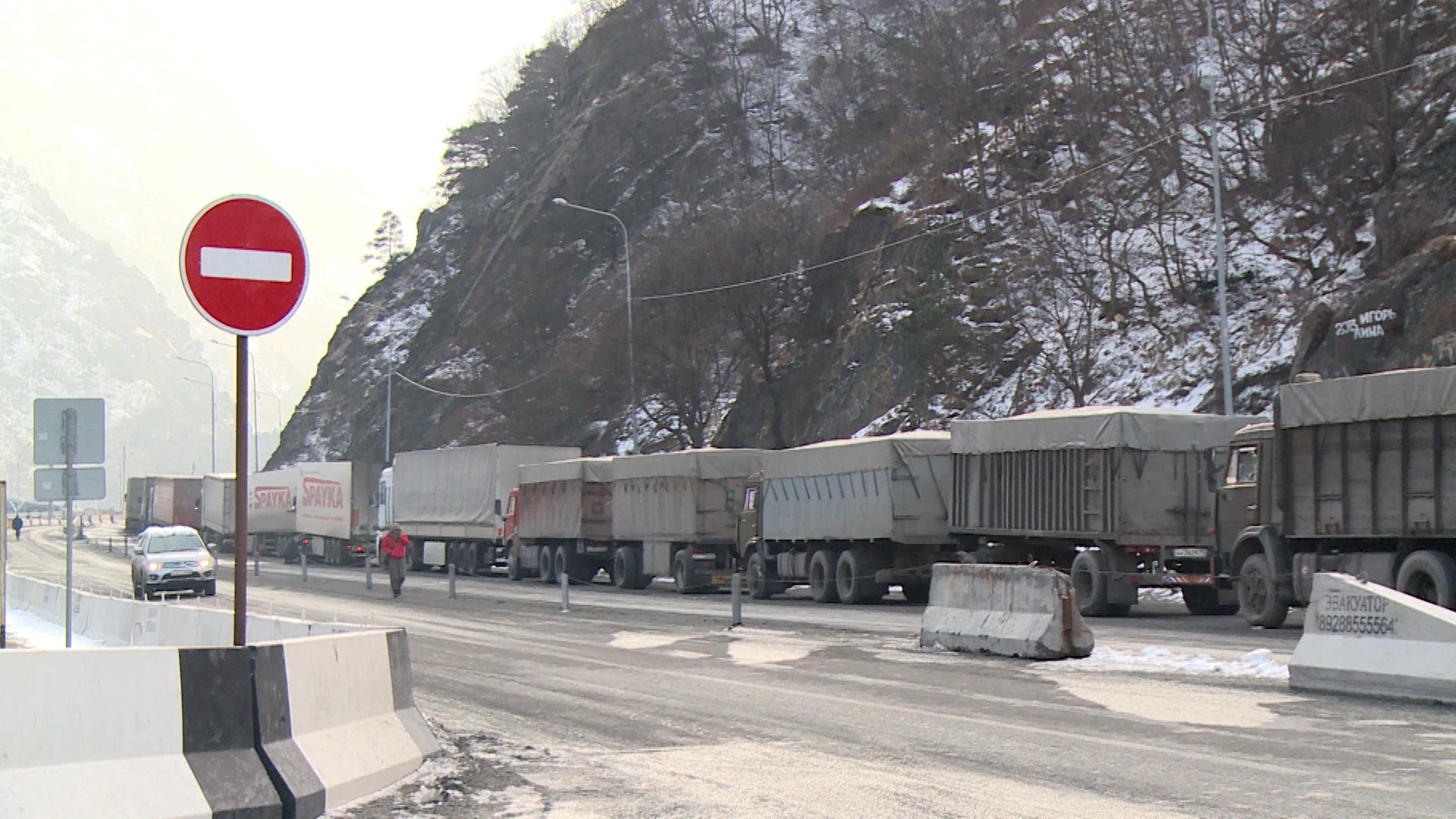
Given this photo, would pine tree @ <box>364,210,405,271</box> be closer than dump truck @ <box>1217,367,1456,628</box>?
Result: No

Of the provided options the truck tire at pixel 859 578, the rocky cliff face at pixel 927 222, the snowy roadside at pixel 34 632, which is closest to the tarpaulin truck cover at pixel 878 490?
the truck tire at pixel 859 578

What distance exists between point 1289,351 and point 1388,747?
29294mm

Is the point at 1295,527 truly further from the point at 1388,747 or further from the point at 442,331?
the point at 442,331

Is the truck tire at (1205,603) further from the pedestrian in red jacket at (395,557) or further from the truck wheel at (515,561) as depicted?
the truck wheel at (515,561)

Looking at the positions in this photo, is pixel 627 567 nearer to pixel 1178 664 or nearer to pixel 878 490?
pixel 878 490

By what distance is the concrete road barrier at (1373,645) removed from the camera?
35.8ft

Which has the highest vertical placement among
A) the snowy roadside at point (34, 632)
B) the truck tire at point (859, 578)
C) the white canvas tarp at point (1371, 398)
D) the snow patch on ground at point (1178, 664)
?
the white canvas tarp at point (1371, 398)

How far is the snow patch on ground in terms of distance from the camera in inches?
533

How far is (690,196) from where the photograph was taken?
78812 mm

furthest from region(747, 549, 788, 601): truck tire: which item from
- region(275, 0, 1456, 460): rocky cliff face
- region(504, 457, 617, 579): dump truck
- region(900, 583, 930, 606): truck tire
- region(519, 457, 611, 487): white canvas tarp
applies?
region(275, 0, 1456, 460): rocky cliff face

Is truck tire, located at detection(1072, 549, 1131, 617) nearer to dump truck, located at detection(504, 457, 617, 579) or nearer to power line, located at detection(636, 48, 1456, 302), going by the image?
dump truck, located at detection(504, 457, 617, 579)

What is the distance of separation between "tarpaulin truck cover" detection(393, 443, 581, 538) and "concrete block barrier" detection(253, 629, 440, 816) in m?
35.2

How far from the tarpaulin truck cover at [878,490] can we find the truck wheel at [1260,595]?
7921 millimetres

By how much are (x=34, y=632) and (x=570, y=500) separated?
17.8 m
